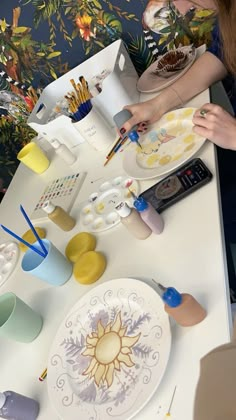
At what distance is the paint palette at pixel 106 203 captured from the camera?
990mm

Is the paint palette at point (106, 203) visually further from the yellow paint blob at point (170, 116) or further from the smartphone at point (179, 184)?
the yellow paint blob at point (170, 116)

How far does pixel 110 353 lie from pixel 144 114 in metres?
0.64

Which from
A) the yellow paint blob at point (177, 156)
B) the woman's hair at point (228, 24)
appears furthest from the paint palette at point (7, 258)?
the woman's hair at point (228, 24)

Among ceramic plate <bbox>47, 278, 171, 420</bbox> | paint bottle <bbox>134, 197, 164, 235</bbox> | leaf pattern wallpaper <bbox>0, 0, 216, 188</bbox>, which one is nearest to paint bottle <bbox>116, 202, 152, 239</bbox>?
paint bottle <bbox>134, 197, 164, 235</bbox>

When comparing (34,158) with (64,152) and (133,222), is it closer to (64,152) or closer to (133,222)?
(64,152)

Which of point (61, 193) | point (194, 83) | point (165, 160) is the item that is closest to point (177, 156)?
point (165, 160)

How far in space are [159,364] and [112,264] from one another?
28cm

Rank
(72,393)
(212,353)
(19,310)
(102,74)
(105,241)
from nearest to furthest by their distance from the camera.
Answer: (212,353)
(72,393)
(19,310)
(105,241)
(102,74)

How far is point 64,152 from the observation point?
1.24 m

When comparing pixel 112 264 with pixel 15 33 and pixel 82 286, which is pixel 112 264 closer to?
pixel 82 286

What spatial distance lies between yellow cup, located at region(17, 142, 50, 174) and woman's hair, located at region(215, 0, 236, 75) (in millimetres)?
649

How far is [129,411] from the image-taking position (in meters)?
0.67

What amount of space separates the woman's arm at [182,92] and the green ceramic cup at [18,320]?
540mm

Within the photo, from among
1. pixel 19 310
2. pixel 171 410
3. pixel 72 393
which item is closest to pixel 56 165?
pixel 19 310
